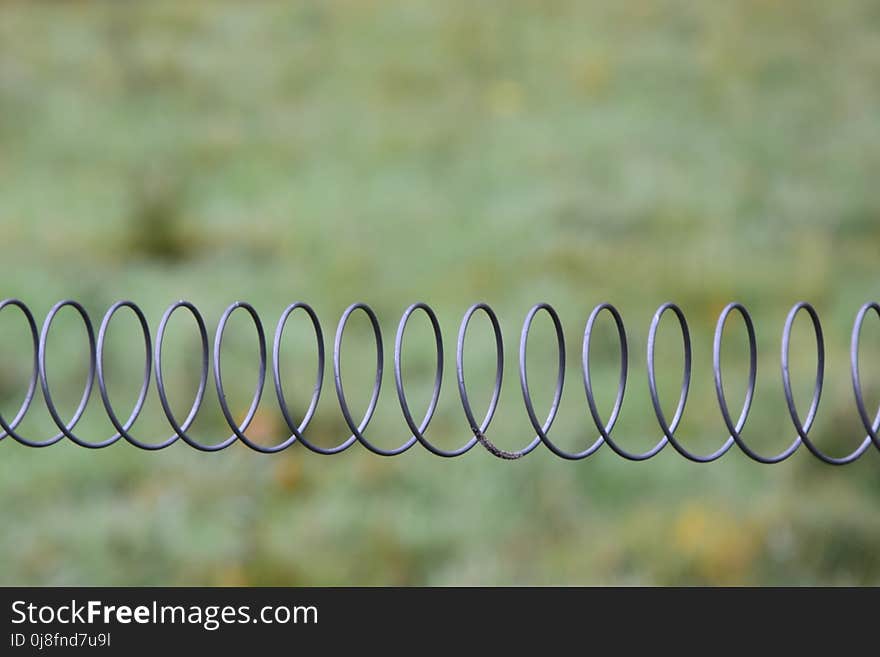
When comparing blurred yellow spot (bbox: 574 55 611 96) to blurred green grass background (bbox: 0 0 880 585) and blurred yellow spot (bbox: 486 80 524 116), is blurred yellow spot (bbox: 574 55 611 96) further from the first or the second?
blurred yellow spot (bbox: 486 80 524 116)

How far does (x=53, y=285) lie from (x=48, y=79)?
271 cm

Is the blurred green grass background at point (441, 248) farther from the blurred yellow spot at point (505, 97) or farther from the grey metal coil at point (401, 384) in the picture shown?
the grey metal coil at point (401, 384)

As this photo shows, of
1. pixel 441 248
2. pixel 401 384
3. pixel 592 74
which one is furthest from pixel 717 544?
pixel 592 74

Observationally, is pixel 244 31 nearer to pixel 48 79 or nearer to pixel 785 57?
pixel 48 79

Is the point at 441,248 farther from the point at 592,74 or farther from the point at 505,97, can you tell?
the point at 592,74

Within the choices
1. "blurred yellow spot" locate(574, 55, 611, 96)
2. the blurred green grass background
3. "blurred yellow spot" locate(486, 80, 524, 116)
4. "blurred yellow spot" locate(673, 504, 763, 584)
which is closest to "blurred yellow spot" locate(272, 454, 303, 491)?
the blurred green grass background

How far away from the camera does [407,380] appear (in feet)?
15.2

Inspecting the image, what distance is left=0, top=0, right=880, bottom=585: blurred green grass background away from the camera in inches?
140

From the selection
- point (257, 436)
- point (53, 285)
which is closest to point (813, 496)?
point (257, 436)

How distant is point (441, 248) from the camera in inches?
217

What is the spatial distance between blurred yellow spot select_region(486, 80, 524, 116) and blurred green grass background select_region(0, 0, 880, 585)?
0.09ft

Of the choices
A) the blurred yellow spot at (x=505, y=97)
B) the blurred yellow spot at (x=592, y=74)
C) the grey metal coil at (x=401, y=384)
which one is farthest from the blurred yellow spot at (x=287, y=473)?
the blurred yellow spot at (x=592, y=74)

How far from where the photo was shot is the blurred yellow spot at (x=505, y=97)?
6938mm

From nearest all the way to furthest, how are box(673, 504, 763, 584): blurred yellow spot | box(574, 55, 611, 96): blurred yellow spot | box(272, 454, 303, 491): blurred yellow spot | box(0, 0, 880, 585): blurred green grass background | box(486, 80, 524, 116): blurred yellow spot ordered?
box(673, 504, 763, 584): blurred yellow spot → box(0, 0, 880, 585): blurred green grass background → box(272, 454, 303, 491): blurred yellow spot → box(486, 80, 524, 116): blurred yellow spot → box(574, 55, 611, 96): blurred yellow spot
